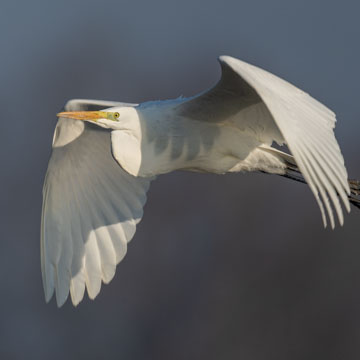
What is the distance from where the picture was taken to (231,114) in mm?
6000

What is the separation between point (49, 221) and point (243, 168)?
163cm

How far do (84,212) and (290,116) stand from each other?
8.63ft

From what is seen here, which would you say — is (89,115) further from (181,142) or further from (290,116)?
(290,116)

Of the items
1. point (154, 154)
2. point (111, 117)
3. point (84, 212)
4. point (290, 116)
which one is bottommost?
point (84, 212)

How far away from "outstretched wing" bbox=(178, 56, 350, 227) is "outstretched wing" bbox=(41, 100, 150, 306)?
126 centimetres

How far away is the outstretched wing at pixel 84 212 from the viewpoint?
6.93m

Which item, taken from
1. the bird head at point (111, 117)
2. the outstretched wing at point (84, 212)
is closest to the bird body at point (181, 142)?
the bird head at point (111, 117)

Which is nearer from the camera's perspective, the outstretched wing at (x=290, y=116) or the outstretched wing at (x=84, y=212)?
the outstretched wing at (x=290, y=116)

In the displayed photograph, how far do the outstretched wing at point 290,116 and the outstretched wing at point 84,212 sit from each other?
1.26 m

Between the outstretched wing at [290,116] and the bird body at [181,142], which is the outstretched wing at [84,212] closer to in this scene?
the bird body at [181,142]

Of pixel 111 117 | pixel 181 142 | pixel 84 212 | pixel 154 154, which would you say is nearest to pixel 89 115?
pixel 111 117

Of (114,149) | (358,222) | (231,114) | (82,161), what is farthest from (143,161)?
(358,222)

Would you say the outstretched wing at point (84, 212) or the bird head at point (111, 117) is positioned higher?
the bird head at point (111, 117)

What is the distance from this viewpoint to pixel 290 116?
483 cm
